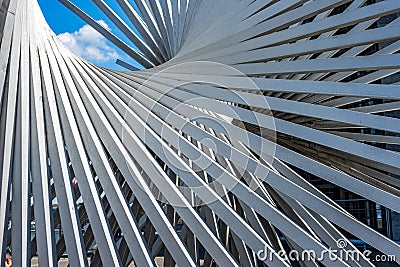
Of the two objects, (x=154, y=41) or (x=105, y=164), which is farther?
(x=154, y=41)

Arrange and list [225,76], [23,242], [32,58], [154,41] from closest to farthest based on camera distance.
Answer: [23,242] < [32,58] < [225,76] < [154,41]

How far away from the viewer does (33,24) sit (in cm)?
382

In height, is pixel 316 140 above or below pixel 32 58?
below

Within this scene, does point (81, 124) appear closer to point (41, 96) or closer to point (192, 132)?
point (41, 96)

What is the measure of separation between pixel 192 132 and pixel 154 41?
3.46 meters

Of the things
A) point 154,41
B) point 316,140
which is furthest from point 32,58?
point 154,41

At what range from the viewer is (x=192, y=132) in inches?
156

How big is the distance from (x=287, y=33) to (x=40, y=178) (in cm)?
227

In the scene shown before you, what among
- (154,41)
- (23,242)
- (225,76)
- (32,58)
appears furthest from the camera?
(154,41)

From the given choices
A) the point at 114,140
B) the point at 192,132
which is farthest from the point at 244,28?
the point at 114,140

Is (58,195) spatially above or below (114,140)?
below

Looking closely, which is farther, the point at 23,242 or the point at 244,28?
the point at 244,28

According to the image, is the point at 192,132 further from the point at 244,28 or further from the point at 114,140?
the point at 244,28

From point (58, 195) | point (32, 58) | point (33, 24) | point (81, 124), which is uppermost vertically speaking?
point (33, 24)
